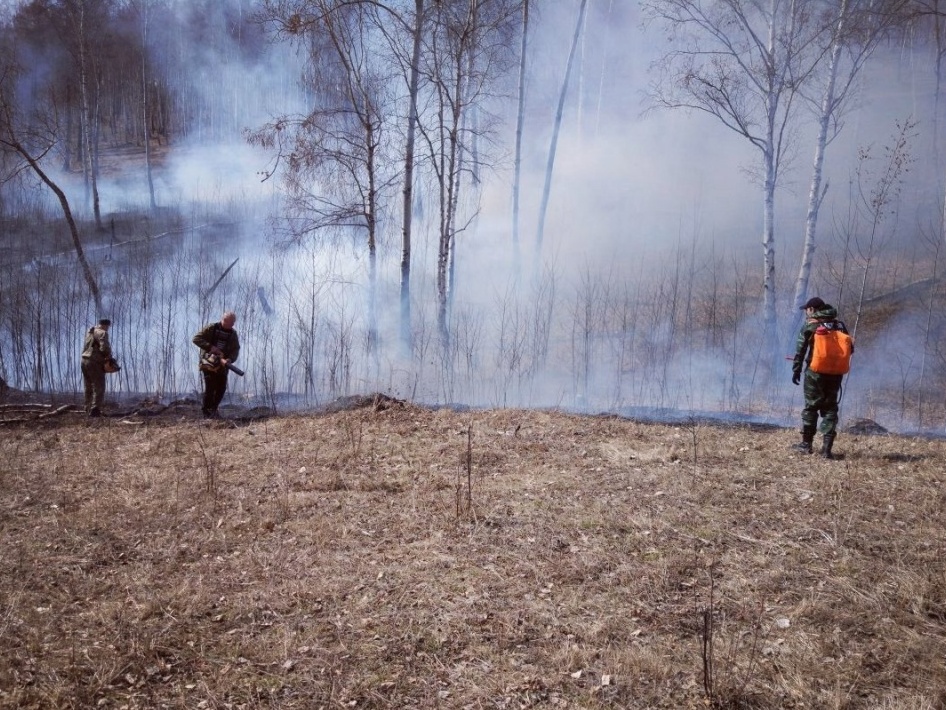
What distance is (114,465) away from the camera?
289 inches

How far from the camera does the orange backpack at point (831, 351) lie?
7.30m

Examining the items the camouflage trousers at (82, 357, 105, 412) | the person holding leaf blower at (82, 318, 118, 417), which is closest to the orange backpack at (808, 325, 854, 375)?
the person holding leaf blower at (82, 318, 118, 417)

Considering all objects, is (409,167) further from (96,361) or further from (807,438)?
(807,438)

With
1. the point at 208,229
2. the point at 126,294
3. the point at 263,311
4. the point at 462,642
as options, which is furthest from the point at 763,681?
the point at 208,229

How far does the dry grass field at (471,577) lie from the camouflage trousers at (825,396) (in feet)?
1.73

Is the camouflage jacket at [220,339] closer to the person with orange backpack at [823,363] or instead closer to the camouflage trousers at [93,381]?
the camouflage trousers at [93,381]

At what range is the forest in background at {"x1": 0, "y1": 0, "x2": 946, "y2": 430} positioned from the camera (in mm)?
13031

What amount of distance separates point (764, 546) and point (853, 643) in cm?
135

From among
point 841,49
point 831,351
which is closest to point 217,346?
point 831,351

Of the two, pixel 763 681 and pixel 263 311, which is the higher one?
pixel 263 311

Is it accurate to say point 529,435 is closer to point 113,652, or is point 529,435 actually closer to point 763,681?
point 763,681

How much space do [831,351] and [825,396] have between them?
0.57 metres

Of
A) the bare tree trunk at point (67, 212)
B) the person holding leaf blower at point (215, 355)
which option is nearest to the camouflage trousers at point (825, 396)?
the person holding leaf blower at point (215, 355)

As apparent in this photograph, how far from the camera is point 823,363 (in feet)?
24.1
